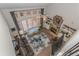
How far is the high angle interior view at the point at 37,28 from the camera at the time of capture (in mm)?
856

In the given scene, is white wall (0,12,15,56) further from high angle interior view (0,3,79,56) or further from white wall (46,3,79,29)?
white wall (46,3,79,29)

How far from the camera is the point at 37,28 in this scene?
3.04ft

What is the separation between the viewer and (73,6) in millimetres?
A: 886

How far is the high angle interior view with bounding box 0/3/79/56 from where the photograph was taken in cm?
86

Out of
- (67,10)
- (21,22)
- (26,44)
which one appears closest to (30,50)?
(26,44)

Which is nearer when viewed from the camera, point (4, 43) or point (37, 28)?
point (4, 43)

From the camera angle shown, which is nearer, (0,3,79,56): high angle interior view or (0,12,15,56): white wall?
(0,12,15,56): white wall

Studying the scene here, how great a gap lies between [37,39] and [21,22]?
13cm

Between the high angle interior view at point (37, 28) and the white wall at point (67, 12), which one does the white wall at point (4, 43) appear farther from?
the white wall at point (67, 12)

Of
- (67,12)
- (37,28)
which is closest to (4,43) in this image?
(37,28)

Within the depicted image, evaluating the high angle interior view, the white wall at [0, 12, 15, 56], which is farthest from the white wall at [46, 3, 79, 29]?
the white wall at [0, 12, 15, 56]

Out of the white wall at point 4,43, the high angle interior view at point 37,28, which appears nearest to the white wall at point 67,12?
the high angle interior view at point 37,28

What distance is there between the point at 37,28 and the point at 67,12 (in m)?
0.19

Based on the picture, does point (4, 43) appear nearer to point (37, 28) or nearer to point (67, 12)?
point (37, 28)
